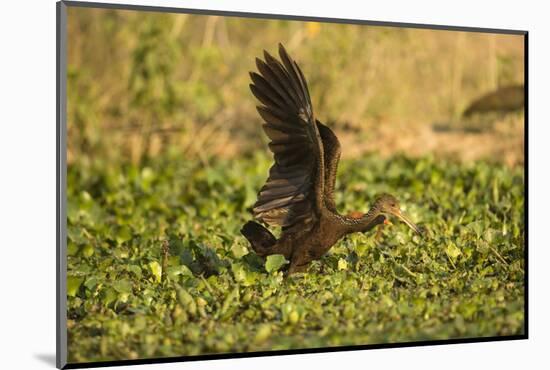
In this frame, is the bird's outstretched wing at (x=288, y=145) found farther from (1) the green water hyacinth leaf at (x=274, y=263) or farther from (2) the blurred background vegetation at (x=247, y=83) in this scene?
(2) the blurred background vegetation at (x=247, y=83)

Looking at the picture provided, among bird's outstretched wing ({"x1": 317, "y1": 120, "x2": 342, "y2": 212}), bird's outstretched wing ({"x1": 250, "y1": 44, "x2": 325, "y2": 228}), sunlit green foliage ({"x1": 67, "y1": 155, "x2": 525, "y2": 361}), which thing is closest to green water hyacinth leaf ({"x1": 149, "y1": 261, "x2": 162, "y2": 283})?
sunlit green foliage ({"x1": 67, "y1": 155, "x2": 525, "y2": 361})

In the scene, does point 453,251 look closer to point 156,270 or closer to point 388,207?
point 388,207

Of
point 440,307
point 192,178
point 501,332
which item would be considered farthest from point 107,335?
point 192,178

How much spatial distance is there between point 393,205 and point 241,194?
1766 mm

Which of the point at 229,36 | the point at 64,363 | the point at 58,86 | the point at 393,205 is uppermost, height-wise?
the point at 229,36

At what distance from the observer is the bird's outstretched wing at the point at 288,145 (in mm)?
4188

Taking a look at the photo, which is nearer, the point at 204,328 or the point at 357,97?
the point at 204,328

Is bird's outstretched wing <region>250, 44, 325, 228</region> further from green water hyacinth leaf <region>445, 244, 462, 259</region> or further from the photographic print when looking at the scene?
green water hyacinth leaf <region>445, 244, 462, 259</region>

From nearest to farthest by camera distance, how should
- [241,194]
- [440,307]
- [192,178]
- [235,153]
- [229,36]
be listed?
[440,307] < [241,194] < [192,178] < [235,153] < [229,36]

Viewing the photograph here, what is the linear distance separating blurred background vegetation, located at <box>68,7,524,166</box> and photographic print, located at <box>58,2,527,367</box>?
0.02 meters

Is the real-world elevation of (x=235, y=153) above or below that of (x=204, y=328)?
above

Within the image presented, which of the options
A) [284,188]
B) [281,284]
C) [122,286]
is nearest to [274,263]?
[281,284]

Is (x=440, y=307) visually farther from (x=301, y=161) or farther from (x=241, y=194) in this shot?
(x=241, y=194)

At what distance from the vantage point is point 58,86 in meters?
3.88
